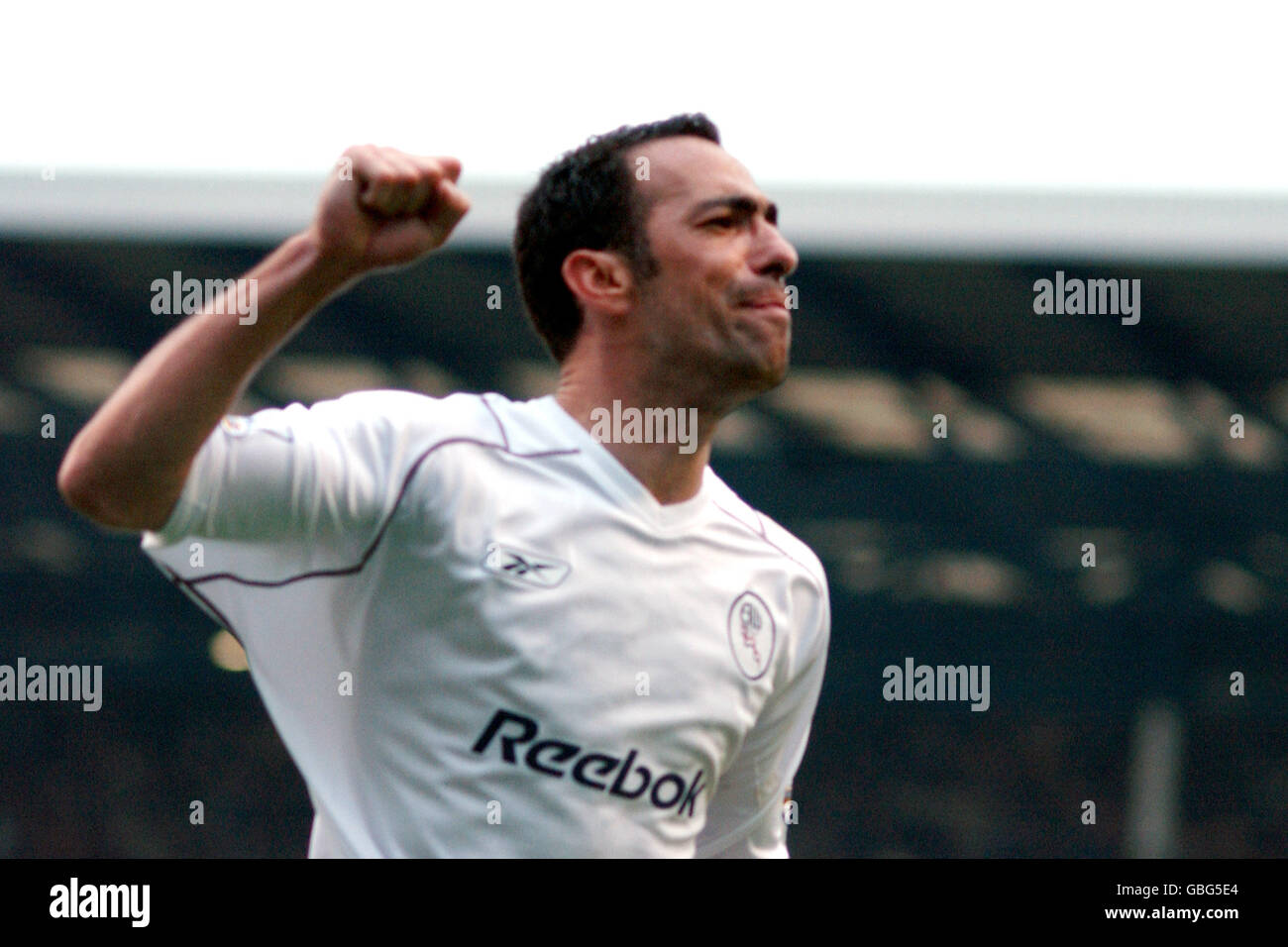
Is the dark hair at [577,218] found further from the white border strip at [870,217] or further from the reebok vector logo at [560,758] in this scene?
the white border strip at [870,217]

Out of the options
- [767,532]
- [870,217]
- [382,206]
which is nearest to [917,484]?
[870,217]

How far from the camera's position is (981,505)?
40.3ft

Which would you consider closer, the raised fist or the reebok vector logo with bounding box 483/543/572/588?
the raised fist

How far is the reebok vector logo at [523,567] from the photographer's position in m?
2.25

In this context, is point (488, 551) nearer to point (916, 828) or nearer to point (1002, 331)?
point (1002, 331)

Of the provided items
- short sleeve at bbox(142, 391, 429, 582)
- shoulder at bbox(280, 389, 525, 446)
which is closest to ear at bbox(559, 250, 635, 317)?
shoulder at bbox(280, 389, 525, 446)

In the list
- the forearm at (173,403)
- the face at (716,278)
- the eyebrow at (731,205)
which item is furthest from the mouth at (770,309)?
the forearm at (173,403)

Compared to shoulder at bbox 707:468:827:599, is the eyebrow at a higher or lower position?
higher

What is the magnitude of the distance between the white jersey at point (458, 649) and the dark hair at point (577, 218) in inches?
16.9

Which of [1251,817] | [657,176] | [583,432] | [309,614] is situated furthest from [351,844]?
[1251,817]

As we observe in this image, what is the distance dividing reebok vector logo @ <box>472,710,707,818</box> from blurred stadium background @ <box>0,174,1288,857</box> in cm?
708

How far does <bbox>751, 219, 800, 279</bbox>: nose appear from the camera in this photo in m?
2.55

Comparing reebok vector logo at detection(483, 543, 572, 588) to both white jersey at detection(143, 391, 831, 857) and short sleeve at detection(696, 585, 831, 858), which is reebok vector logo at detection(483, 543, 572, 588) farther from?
short sleeve at detection(696, 585, 831, 858)

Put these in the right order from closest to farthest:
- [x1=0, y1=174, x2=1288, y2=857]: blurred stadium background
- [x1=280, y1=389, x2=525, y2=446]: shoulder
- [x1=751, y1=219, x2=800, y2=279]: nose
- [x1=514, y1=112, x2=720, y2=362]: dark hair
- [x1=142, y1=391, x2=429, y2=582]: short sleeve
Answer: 1. [x1=142, y1=391, x2=429, y2=582]: short sleeve
2. [x1=280, y1=389, x2=525, y2=446]: shoulder
3. [x1=751, y1=219, x2=800, y2=279]: nose
4. [x1=514, y1=112, x2=720, y2=362]: dark hair
5. [x1=0, y1=174, x2=1288, y2=857]: blurred stadium background
